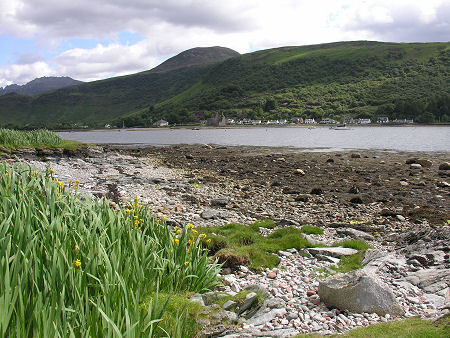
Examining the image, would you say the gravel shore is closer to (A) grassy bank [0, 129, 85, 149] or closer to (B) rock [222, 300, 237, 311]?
(B) rock [222, 300, 237, 311]

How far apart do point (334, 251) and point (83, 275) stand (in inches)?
260

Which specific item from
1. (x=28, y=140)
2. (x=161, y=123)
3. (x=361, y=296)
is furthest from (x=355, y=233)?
(x=161, y=123)

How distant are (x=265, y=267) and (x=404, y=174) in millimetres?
21367

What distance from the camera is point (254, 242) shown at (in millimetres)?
10148

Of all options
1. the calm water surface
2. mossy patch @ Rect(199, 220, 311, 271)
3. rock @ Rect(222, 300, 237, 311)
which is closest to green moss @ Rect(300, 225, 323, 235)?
mossy patch @ Rect(199, 220, 311, 271)

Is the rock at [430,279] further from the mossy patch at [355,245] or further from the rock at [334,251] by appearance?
the mossy patch at [355,245]

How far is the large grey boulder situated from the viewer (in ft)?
18.5

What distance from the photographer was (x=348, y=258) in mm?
8688

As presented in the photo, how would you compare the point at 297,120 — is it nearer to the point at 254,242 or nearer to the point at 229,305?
the point at 254,242

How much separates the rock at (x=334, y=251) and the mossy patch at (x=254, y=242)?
0.67m

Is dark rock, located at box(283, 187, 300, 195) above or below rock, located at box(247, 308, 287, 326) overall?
below

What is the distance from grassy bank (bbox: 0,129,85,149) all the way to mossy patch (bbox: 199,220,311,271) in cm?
2579

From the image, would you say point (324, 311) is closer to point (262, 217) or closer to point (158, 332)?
point (158, 332)

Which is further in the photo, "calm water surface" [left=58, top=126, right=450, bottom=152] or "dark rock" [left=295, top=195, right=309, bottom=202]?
"calm water surface" [left=58, top=126, right=450, bottom=152]
